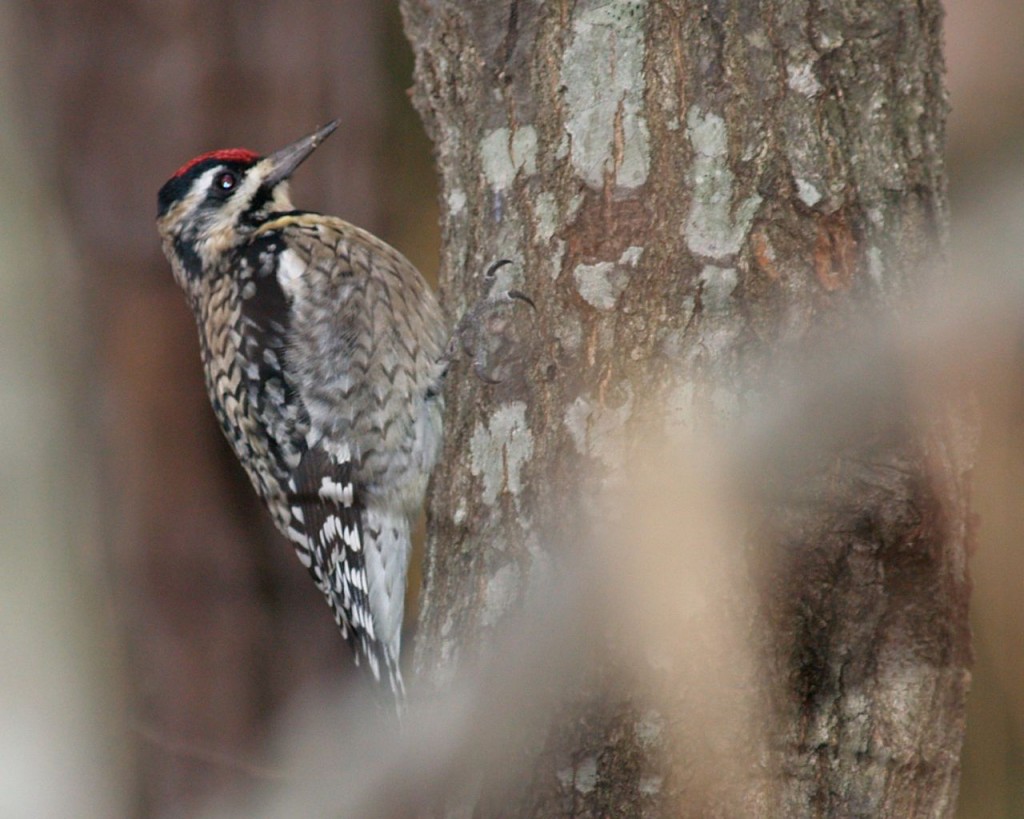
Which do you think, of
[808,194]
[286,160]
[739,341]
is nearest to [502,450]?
[739,341]

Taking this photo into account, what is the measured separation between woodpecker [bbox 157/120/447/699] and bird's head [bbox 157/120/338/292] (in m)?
0.02

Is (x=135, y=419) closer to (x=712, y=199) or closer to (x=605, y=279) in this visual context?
(x=605, y=279)

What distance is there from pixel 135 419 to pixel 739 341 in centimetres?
262

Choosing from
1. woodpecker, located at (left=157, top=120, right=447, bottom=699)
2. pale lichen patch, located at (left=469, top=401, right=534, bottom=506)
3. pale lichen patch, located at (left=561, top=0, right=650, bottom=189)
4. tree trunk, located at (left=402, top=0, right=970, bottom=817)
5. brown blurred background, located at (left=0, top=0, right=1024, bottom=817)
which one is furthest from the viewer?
brown blurred background, located at (left=0, top=0, right=1024, bottom=817)

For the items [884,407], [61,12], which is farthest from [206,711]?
[884,407]

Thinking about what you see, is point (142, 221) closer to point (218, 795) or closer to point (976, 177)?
point (218, 795)

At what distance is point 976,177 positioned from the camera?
124 inches

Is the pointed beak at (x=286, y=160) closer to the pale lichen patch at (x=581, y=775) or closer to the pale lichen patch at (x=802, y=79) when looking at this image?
the pale lichen patch at (x=802, y=79)

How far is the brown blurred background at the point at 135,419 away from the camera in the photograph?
162 inches

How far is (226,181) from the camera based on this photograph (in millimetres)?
3664

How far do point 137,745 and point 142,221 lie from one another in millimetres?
1860

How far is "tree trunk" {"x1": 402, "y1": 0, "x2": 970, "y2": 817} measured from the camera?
6.89 feet

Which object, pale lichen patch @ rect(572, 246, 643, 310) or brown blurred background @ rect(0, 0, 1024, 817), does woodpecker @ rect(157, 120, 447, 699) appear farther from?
pale lichen patch @ rect(572, 246, 643, 310)

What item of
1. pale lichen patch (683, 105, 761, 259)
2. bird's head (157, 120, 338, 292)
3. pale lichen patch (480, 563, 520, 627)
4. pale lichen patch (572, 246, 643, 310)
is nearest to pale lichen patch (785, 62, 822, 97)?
pale lichen patch (683, 105, 761, 259)
